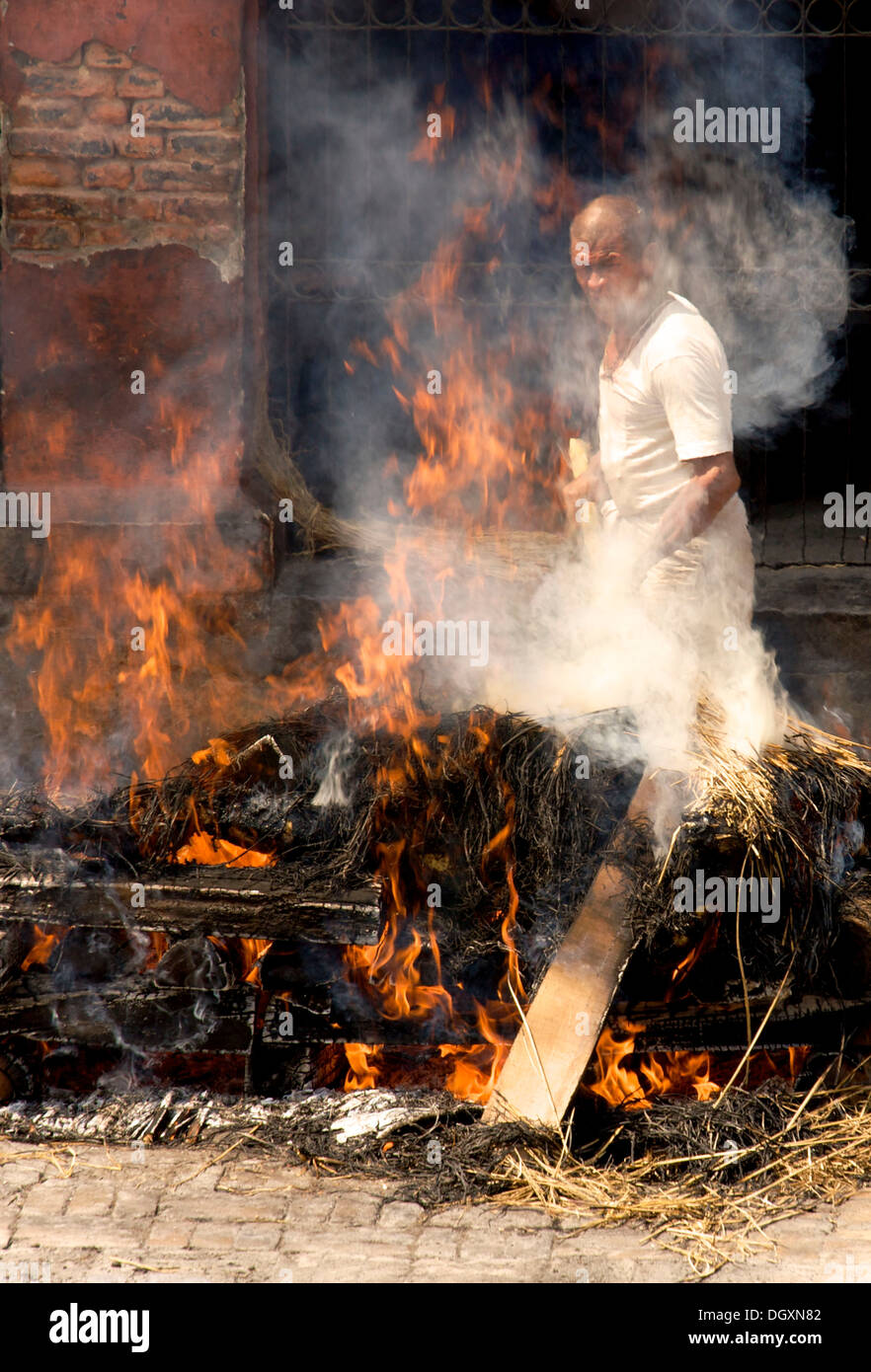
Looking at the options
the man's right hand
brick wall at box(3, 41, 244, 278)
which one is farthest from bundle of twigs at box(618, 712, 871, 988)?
brick wall at box(3, 41, 244, 278)

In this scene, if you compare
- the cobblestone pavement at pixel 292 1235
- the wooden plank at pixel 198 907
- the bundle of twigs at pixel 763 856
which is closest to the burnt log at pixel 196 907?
the wooden plank at pixel 198 907

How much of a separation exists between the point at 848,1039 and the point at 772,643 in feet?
8.80

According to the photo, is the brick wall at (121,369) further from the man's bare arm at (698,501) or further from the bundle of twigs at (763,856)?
the bundle of twigs at (763,856)

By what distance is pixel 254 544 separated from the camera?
652 centimetres

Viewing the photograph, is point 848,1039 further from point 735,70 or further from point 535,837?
point 735,70

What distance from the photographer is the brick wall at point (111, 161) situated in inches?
245

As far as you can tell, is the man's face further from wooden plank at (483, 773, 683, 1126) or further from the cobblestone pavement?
the cobblestone pavement

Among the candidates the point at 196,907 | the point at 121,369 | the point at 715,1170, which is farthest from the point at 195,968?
the point at 121,369

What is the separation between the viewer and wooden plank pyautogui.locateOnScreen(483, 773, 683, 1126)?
13.8 feet

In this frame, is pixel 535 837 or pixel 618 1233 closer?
pixel 618 1233

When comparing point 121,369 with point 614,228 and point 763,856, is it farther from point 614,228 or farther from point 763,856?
point 763,856

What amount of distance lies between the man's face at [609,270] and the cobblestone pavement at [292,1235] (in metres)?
3.49

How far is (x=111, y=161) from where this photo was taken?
6254 mm

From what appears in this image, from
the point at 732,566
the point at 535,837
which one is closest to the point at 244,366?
the point at 732,566
